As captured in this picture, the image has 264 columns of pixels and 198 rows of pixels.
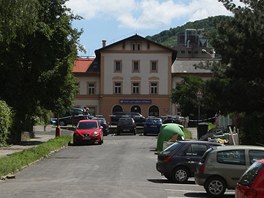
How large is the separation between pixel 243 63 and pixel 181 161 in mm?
10179

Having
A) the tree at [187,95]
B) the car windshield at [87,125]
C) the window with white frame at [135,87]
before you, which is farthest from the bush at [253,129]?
the window with white frame at [135,87]

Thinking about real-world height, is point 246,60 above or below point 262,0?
below

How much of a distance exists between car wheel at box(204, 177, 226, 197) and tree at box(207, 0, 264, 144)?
39.3 feet

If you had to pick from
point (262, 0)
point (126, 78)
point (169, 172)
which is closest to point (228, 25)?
point (262, 0)

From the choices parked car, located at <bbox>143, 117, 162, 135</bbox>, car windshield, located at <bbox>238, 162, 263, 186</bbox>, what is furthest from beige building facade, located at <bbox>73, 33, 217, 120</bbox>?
car windshield, located at <bbox>238, 162, 263, 186</bbox>

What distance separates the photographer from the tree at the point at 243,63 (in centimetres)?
2945

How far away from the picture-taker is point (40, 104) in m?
42.1

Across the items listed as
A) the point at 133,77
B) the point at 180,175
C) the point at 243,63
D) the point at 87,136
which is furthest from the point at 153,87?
the point at 180,175

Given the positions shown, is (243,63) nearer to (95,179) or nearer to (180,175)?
(180,175)

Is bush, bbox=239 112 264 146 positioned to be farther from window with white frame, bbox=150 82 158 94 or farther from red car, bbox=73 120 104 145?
window with white frame, bbox=150 82 158 94

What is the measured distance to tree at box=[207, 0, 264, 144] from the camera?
2945cm

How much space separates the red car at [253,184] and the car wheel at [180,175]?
10.4 meters

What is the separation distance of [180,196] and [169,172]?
4.25 metres

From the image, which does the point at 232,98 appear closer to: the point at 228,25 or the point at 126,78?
the point at 228,25
